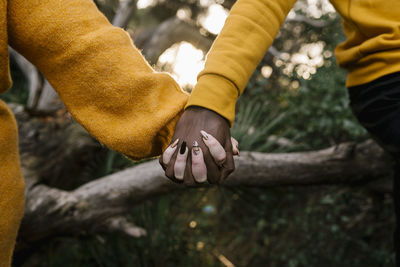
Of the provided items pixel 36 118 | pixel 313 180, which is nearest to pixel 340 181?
pixel 313 180

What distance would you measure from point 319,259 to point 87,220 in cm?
170

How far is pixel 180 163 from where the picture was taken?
0.67 metres

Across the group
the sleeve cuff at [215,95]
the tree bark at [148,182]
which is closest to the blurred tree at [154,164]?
the tree bark at [148,182]

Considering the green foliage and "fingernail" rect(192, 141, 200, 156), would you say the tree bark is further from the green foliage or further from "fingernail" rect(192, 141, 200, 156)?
the green foliage

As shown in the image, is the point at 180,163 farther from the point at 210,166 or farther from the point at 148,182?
the point at 148,182

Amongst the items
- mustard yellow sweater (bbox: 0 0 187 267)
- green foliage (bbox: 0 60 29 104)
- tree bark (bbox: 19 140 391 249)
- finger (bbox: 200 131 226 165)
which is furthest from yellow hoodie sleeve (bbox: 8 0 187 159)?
green foliage (bbox: 0 60 29 104)

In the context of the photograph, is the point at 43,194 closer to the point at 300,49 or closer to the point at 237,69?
the point at 237,69

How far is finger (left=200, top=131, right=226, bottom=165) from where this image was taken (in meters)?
0.68

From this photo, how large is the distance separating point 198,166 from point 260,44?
1.22 ft

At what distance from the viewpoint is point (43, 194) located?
151cm

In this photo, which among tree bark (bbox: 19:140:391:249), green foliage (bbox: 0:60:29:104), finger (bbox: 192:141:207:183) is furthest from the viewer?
green foliage (bbox: 0:60:29:104)

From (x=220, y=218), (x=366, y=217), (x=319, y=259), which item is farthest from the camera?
(x=220, y=218)

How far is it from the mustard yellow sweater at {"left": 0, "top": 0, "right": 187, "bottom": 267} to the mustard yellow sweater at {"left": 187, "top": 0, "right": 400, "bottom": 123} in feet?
0.31

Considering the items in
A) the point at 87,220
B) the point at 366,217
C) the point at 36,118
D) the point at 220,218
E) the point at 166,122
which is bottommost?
the point at 220,218
